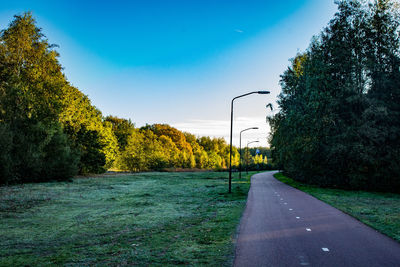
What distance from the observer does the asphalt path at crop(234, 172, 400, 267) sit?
237 inches

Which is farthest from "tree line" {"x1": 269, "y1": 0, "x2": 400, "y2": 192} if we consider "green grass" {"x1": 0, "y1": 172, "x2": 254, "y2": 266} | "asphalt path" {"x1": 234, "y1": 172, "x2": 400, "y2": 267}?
"green grass" {"x1": 0, "y1": 172, "x2": 254, "y2": 266}

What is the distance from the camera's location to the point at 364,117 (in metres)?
23.4

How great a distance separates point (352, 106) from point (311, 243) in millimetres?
23153

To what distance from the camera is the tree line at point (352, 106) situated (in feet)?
78.4

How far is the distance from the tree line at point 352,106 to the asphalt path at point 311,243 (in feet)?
52.0

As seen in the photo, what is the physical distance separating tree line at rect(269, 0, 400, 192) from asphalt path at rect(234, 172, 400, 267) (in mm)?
15856

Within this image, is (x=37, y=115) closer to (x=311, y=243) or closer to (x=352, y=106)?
(x=311, y=243)

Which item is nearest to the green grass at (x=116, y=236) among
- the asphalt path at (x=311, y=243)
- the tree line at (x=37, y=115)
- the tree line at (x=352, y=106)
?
the asphalt path at (x=311, y=243)

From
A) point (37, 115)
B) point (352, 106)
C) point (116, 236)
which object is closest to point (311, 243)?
point (116, 236)

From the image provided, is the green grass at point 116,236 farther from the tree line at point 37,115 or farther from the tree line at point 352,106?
A: the tree line at point 352,106

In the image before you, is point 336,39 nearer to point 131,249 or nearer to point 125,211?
point 125,211

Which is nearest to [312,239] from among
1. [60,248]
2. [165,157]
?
[60,248]

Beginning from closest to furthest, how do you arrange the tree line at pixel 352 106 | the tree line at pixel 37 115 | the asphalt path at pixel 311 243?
1. the asphalt path at pixel 311 243
2. the tree line at pixel 352 106
3. the tree line at pixel 37 115

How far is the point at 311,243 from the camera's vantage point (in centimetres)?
743
